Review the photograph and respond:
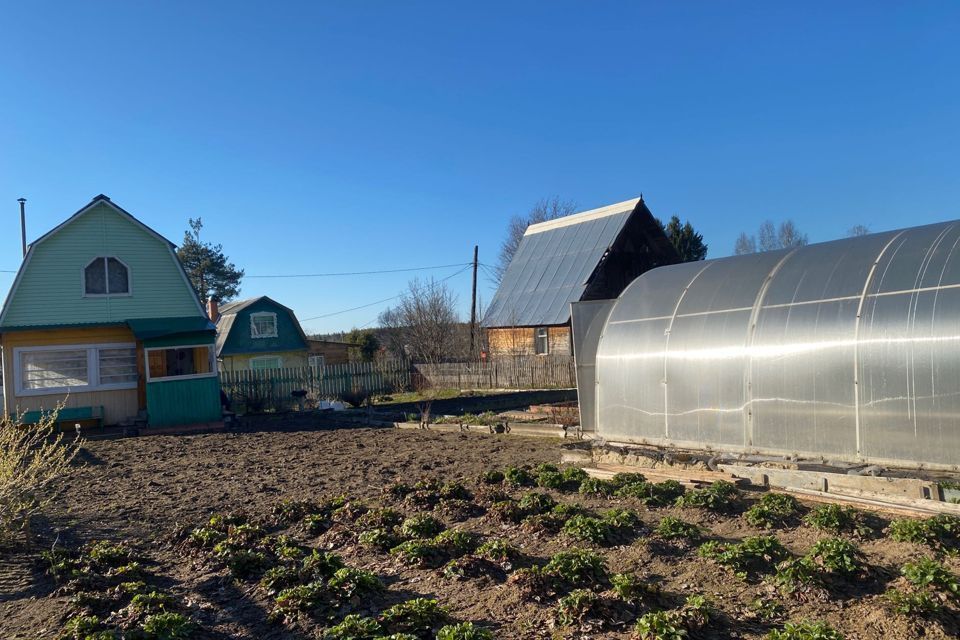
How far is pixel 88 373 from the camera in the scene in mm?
20469

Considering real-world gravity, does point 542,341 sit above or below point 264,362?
above

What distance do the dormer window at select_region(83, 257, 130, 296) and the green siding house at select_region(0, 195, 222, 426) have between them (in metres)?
0.03

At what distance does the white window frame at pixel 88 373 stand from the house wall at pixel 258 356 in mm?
12937

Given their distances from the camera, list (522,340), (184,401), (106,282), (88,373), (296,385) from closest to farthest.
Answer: (88,373) → (184,401) → (106,282) → (296,385) → (522,340)

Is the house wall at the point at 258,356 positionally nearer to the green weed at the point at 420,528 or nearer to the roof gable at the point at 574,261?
the roof gable at the point at 574,261

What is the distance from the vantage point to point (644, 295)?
12797 mm

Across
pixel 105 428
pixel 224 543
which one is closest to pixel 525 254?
pixel 105 428

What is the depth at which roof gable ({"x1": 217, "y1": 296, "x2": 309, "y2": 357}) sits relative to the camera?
34.8 m

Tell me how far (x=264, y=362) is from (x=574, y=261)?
1688cm

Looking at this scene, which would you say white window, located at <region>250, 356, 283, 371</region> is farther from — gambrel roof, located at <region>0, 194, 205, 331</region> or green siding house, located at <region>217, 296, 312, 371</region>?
gambrel roof, located at <region>0, 194, 205, 331</region>

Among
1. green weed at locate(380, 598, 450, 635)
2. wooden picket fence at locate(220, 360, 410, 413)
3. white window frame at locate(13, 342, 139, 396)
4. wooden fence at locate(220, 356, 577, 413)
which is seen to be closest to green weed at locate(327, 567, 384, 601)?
green weed at locate(380, 598, 450, 635)

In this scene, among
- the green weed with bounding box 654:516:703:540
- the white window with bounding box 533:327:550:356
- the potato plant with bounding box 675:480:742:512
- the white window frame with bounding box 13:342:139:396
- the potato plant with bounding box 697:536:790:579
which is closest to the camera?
the potato plant with bounding box 697:536:790:579

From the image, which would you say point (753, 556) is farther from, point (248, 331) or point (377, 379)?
point (248, 331)

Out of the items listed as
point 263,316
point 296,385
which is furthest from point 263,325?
point 296,385
